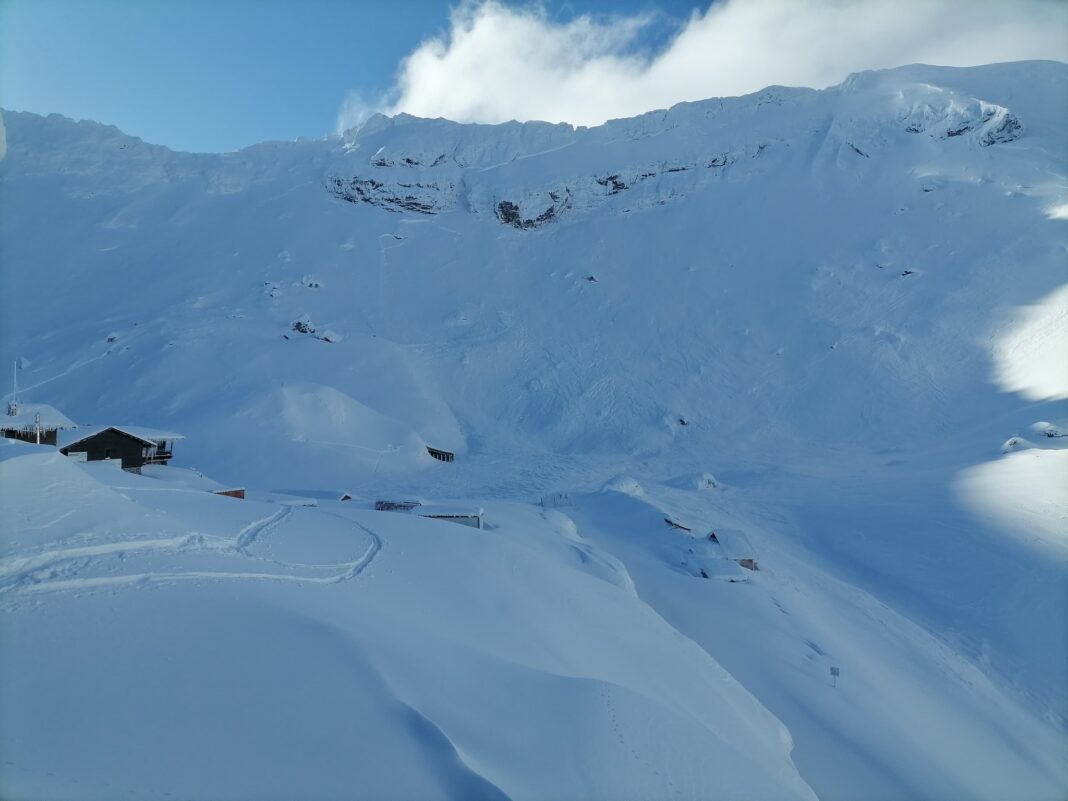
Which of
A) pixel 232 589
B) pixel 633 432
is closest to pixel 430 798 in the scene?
pixel 232 589

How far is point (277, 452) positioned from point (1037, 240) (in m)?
51.3

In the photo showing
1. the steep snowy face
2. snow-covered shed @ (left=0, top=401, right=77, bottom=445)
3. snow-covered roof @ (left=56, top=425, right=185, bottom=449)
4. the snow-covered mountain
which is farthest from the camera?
the steep snowy face

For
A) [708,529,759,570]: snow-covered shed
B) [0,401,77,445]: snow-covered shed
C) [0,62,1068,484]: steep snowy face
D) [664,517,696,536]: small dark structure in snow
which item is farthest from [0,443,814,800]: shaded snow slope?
[0,62,1068,484]: steep snowy face

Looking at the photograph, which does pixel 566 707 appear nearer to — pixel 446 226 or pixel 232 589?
pixel 232 589

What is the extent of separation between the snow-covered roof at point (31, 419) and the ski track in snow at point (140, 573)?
1513 centimetres

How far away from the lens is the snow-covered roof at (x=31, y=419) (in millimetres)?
19645

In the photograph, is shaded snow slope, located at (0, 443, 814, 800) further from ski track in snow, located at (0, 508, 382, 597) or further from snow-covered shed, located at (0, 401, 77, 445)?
snow-covered shed, located at (0, 401, 77, 445)

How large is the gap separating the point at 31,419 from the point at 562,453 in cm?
2563

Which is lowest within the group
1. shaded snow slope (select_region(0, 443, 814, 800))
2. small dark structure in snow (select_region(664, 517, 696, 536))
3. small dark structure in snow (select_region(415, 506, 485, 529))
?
small dark structure in snow (select_region(664, 517, 696, 536))

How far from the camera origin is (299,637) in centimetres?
620

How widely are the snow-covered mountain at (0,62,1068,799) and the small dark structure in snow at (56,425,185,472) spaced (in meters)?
1.77

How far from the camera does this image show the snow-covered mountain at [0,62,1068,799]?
18.6ft

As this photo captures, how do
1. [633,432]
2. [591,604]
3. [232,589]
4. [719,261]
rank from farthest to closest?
[719,261]
[633,432]
[591,604]
[232,589]

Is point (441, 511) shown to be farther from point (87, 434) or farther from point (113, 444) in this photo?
point (87, 434)
